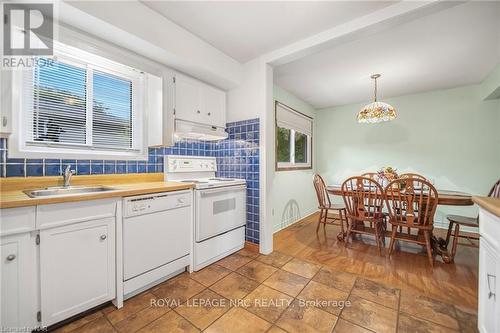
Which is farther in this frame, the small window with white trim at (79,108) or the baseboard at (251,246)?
the baseboard at (251,246)

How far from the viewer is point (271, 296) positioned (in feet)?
5.56

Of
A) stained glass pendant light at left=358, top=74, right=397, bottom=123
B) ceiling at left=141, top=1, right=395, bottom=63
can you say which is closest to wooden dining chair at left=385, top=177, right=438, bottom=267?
stained glass pendant light at left=358, top=74, right=397, bottom=123

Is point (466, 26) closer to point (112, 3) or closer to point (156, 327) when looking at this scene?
point (112, 3)

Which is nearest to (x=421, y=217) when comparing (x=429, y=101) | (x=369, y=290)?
(x=369, y=290)

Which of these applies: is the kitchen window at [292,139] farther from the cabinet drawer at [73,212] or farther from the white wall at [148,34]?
the cabinet drawer at [73,212]

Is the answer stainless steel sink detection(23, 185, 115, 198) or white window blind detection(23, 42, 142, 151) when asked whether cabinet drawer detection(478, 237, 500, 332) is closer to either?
stainless steel sink detection(23, 185, 115, 198)

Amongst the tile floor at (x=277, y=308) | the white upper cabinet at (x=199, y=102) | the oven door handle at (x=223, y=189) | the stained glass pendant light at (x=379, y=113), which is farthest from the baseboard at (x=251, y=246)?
the stained glass pendant light at (x=379, y=113)

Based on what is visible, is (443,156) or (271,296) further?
(443,156)

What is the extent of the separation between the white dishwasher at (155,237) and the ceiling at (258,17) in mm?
1594

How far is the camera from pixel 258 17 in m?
1.89

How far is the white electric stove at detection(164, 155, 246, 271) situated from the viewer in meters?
2.11

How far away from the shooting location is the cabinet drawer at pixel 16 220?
110cm

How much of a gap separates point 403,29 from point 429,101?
A: 7.99ft

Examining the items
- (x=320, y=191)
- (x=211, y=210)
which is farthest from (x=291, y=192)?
(x=211, y=210)
